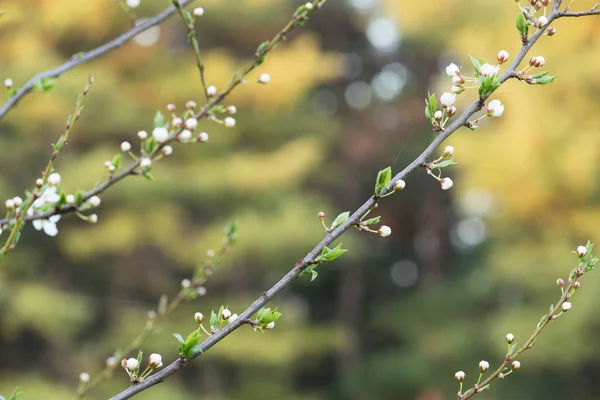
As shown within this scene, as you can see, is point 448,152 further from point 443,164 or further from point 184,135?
point 184,135

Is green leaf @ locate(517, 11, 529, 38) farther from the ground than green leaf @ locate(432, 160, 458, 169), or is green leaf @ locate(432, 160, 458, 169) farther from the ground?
green leaf @ locate(517, 11, 529, 38)

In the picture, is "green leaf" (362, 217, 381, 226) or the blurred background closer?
"green leaf" (362, 217, 381, 226)

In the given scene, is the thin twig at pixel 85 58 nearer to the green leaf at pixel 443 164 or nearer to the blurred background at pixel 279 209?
the green leaf at pixel 443 164

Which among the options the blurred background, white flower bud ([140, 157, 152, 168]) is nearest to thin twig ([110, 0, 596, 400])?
white flower bud ([140, 157, 152, 168])

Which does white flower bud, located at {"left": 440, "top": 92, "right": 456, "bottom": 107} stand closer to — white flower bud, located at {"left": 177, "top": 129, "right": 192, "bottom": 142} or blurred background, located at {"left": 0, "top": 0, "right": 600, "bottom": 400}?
white flower bud, located at {"left": 177, "top": 129, "right": 192, "bottom": 142}

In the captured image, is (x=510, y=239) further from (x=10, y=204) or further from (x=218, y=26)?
(x=10, y=204)

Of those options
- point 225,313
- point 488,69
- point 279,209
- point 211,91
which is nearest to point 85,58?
point 211,91

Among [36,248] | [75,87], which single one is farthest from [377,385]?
[75,87]
